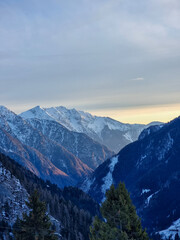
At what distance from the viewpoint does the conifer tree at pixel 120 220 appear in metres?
52.1

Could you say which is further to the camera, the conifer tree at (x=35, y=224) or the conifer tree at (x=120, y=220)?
the conifer tree at (x=35, y=224)

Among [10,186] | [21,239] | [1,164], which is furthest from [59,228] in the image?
[21,239]

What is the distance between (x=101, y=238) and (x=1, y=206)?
10351 centimetres

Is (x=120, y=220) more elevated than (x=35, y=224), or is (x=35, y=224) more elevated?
(x=120, y=220)

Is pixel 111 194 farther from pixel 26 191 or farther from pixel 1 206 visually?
pixel 26 191

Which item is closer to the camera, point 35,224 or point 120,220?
point 120,220

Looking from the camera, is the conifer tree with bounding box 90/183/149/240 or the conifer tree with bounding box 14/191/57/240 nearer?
the conifer tree with bounding box 90/183/149/240

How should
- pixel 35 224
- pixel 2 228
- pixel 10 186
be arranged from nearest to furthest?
pixel 35 224
pixel 2 228
pixel 10 186

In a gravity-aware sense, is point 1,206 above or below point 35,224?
below

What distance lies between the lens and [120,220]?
52.4 m

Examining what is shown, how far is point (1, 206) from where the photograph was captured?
488ft

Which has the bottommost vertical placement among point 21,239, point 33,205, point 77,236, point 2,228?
point 77,236

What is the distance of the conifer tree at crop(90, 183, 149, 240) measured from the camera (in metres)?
52.1

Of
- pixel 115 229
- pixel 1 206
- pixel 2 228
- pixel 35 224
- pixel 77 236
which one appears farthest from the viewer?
pixel 77 236
